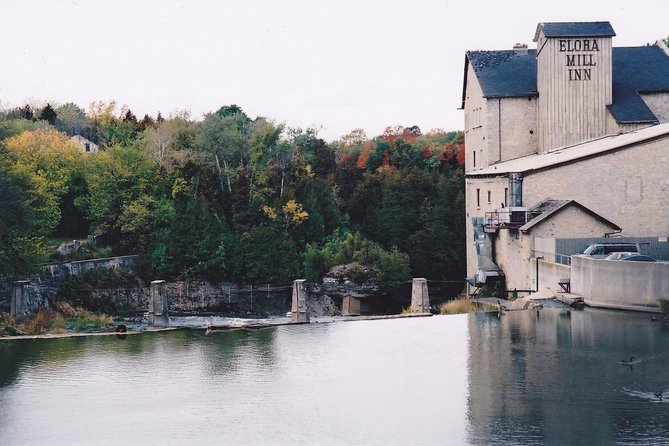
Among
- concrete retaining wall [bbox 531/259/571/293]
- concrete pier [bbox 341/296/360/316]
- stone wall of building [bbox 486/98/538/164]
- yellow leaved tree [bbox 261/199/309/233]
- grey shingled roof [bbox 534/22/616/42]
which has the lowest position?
concrete pier [bbox 341/296/360/316]

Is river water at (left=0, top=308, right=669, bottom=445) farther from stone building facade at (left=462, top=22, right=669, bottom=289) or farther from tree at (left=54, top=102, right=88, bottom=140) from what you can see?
tree at (left=54, top=102, right=88, bottom=140)

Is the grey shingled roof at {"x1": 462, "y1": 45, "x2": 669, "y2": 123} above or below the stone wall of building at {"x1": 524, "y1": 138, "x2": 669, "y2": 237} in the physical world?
above

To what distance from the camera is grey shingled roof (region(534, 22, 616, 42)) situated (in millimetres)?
53906

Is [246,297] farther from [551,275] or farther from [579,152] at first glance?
[551,275]

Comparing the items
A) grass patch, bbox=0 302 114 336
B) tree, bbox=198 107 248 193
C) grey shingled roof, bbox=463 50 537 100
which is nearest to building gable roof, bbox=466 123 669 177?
grey shingled roof, bbox=463 50 537 100

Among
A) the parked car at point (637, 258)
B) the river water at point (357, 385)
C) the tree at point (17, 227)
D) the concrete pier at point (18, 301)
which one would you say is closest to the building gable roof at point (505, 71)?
the parked car at point (637, 258)

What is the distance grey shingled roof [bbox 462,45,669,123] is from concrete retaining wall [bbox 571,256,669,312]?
16.6 meters

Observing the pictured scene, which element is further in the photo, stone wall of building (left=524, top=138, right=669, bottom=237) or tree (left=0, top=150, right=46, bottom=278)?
tree (left=0, top=150, right=46, bottom=278)

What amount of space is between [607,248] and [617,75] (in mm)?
19504

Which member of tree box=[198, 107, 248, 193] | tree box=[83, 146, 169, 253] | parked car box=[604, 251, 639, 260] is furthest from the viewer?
tree box=[198, 107, 248, 193]

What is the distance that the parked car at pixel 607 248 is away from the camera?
4104 centimetres

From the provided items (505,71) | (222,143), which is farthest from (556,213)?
(222,143)

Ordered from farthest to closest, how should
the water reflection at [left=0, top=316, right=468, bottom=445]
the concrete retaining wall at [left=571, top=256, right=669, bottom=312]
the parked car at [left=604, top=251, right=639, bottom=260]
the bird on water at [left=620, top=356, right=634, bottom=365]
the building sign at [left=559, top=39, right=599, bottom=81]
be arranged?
the building sign at [left=559, top=39, right=599, bottom=81] → the parked car at [left=604, top=251, right=639, bottom=260] → the concrete retaining wall at [left=571, top=256, right=669, bottom=312] → the bird on water at [left=620, top=356, right=634, bottom=365] → the water reflection at [left=0, top=316, right=468, bottom=445]

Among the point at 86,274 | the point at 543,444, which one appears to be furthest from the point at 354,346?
the point at 86,274
